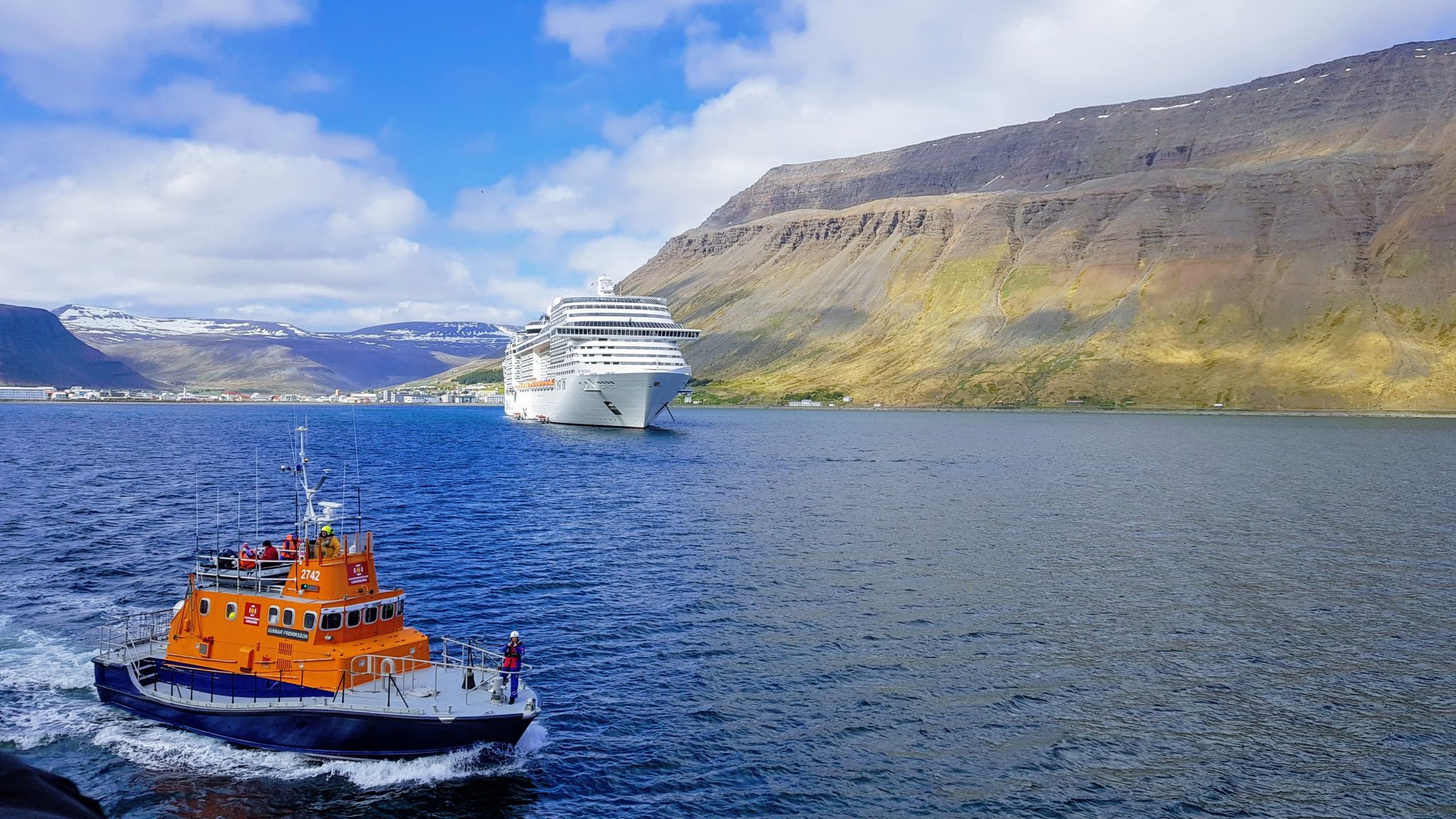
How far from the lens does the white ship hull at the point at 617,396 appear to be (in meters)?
142

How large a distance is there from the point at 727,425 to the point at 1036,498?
353 ft

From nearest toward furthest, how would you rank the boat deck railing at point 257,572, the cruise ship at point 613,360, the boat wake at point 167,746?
the boat wake at point 167,746 → the boat deck railing at point 257,572 → the cruise ship at point 613,360

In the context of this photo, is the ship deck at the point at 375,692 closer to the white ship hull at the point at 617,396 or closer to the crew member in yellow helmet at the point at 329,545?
the crew member in yellow helmet at the point at 329,545

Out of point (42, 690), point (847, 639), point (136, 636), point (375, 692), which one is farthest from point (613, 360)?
point (375, 692)

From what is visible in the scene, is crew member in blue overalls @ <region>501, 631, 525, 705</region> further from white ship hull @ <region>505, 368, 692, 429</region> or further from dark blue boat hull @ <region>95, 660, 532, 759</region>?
white ship hull @ <region>505, 368, 692, 429</region>

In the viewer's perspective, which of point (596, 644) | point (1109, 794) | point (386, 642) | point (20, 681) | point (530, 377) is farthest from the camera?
point (530, 377)

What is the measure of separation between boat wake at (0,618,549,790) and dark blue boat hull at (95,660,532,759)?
27 centimetres

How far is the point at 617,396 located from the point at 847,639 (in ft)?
362

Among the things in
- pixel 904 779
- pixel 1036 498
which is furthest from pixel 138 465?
pixel 904 779

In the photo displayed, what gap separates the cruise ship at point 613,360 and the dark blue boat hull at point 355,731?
11402cm

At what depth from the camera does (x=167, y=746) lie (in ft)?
91.8

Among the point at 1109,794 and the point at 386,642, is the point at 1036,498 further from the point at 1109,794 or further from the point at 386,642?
the point at 386,642

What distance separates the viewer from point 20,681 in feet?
106

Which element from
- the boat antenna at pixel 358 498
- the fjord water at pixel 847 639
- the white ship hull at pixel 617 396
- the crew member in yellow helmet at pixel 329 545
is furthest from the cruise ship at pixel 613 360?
the crew member in yellow helmet at pixel 329 545
